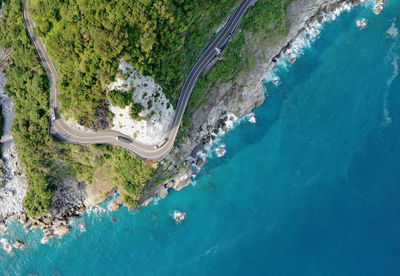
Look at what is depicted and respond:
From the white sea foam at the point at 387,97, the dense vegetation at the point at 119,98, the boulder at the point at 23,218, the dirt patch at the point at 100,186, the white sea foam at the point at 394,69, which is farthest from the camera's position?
the white sea foam at the point at 394,69

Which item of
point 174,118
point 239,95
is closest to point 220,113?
point 239,95

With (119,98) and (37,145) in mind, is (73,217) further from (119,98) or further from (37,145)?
(119,98)

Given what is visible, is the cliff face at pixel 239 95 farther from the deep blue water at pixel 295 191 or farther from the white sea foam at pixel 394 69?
the white sea foam at pixel 394 69

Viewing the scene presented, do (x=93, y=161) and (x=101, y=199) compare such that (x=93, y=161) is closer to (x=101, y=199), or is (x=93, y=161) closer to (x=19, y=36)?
(x=101, y=199)

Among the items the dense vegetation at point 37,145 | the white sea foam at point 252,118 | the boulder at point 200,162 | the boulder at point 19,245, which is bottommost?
the boulder at point 19,245

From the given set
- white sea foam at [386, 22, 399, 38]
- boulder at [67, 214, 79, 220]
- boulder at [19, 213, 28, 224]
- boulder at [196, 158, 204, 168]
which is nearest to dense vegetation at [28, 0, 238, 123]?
boulder at [196, 158, 204, 168]

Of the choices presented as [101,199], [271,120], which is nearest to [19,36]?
[101,199]

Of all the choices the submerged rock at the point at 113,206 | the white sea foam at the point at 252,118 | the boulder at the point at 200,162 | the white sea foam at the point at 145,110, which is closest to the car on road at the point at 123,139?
the white sea foam at the point at 145,110
